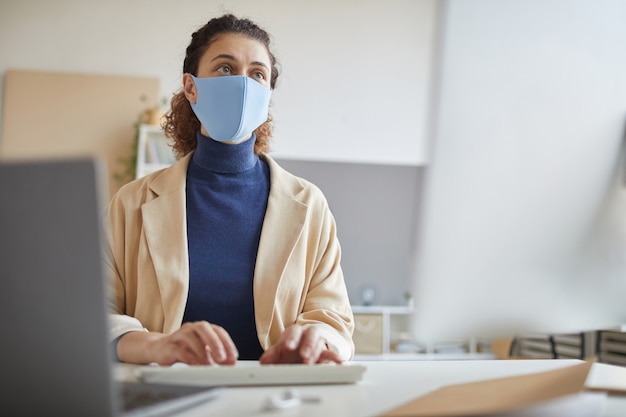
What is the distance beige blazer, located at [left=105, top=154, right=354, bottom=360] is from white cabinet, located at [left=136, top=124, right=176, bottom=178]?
3.25 metres

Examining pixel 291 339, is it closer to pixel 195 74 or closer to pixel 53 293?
pixel 53 293

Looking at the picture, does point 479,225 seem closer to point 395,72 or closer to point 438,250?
point 438,250

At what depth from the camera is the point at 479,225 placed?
103cm

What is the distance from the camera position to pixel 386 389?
2.57 ft

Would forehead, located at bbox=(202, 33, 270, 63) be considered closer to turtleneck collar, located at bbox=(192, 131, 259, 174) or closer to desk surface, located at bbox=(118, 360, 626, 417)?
turtleneck collar, located at bbox=(192, 131, 259, 174)

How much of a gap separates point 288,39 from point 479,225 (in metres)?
4.30

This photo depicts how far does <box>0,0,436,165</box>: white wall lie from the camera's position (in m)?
4.87

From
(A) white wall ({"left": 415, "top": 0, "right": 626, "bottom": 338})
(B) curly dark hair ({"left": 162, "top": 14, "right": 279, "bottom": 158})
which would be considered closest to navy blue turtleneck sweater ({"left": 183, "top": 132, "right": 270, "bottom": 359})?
(B) curly dark hair ({"left": 162, "top": 14, "right": 279, "bottom": 158})

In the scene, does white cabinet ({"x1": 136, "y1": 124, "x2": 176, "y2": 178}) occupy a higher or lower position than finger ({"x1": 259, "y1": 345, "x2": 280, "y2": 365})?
higher

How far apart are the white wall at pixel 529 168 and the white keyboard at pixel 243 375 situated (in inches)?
11.8

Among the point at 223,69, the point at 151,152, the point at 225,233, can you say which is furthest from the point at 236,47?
the point at 151,152

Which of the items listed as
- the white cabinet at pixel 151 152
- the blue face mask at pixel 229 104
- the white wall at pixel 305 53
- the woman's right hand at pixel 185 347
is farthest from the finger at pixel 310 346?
the white wall at pixel 305 53

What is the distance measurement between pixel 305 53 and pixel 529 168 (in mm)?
4279

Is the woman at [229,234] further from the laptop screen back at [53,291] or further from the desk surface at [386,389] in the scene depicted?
the laptop screen back at [53,291]
